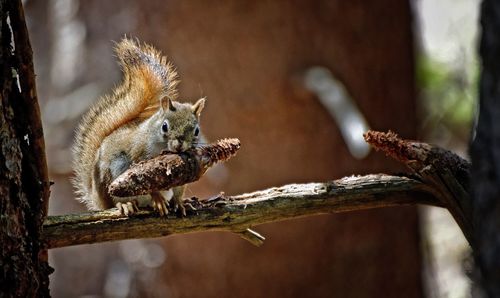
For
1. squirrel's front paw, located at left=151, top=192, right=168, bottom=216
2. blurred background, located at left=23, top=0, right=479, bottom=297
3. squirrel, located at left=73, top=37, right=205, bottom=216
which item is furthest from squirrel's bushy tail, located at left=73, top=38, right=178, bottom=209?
blurred background, located at left=23, top=0, right=479, bottom=297

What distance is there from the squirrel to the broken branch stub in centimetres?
27

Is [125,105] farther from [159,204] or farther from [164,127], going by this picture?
[159,204]

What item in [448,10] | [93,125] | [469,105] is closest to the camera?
[93,125]

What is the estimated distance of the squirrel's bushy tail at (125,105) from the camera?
5.79 feet

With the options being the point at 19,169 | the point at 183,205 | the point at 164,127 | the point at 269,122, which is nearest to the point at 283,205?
the point at 183,205

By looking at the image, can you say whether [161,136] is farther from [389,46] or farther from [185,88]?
[389,46]

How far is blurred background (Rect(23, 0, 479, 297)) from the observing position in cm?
287

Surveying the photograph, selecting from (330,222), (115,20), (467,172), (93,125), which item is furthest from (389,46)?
(467,172)

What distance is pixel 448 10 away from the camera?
4.76 m

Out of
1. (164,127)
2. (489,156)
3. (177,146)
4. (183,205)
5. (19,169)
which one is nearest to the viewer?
(489,156)

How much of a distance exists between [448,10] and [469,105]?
92 centimetres

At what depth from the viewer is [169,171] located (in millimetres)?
1328

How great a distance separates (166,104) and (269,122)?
40.1 inches

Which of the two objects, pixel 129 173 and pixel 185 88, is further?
pixel 185 88
